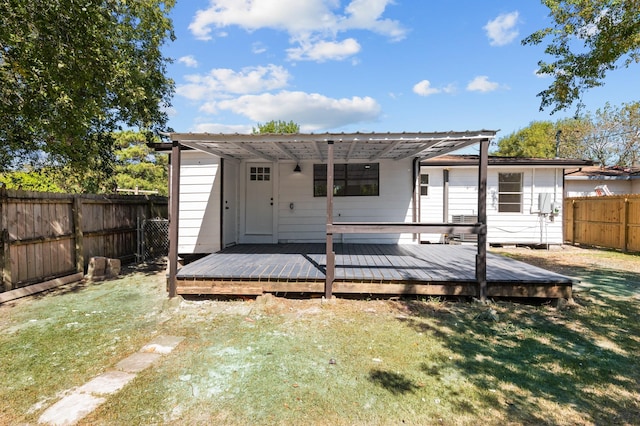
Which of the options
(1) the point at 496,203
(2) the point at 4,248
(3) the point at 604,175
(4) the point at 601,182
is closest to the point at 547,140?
(4) the point at 601,182

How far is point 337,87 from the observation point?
1650 cm

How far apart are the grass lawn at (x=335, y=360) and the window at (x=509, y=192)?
17.9 ft

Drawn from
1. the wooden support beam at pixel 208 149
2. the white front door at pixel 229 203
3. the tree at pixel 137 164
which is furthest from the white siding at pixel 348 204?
the tree at pixel 137 164

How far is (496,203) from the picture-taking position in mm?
10414

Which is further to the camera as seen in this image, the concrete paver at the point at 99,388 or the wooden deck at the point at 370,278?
the wooden deck at the point at 370,278

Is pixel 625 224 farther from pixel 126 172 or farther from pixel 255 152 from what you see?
pixel 126 172

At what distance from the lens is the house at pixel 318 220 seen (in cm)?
488

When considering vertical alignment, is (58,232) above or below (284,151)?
below

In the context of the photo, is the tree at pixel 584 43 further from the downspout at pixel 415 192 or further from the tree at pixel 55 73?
the tree at pixel 55 73

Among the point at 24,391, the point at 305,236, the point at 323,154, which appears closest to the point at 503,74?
the point at 323,154

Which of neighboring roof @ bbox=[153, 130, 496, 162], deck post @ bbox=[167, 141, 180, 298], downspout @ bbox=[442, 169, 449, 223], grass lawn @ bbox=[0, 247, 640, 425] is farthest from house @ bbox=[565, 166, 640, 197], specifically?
deck post @ bbox=[167, 141, 180, 298]

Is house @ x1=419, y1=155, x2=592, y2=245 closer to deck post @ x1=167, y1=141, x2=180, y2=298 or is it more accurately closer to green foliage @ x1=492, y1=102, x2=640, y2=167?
deck post @ x1=167, y1=141, x2=180, y2=298

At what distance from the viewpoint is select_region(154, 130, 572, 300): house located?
4.88m

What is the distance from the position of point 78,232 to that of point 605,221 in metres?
14.6
